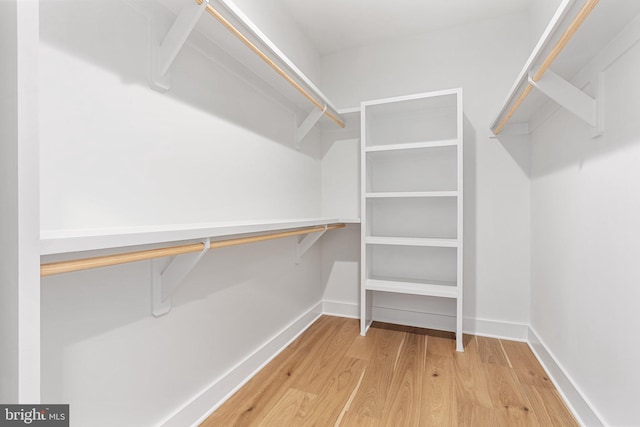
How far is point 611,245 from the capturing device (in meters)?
1.07

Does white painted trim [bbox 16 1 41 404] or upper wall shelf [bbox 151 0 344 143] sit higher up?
upper wall shelf [bbox 151 0 344 143]

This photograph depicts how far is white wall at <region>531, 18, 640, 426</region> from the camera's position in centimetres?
97

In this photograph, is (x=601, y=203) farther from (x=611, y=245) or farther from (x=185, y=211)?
(x=185, y=211)

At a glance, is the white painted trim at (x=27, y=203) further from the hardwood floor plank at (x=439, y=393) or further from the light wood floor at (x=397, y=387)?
the hardwood floor plank at (x=439, y=393)

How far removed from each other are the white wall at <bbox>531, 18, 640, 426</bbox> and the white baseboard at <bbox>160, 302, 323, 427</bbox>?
4.80 feet

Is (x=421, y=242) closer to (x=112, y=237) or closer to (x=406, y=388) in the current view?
(x=406, y=388)

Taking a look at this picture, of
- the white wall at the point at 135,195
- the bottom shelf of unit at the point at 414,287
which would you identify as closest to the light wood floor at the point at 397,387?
the white wall at the point at 135,195

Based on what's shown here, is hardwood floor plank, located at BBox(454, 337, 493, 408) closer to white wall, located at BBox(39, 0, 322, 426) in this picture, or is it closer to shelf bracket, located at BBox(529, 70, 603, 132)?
white wall, located at BBox(39, 0, 322, 426)

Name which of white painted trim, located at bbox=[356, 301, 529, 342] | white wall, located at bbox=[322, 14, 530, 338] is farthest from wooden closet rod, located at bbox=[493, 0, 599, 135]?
white painted trim, located at bbox=[356, 301, 529, 342]

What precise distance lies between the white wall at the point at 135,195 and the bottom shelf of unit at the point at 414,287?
0.87m

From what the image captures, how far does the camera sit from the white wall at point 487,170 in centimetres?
202

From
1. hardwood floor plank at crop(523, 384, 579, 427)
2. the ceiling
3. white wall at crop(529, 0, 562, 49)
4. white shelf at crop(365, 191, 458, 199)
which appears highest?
the ceiling

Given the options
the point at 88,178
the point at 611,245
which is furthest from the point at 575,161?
the point at 88,178

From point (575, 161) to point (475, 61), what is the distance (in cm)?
114
